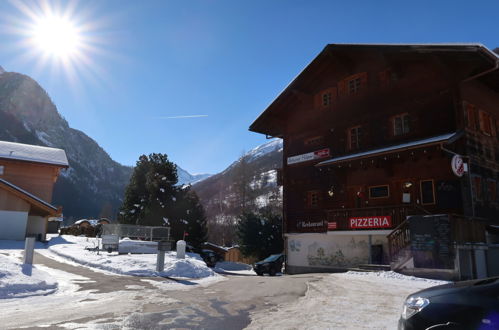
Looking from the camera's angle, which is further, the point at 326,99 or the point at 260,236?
the point at 260,236

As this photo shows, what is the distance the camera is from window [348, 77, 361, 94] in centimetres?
2380

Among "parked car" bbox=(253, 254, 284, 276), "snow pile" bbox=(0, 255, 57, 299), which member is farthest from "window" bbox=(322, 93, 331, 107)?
"snow pile" bbox=(0, 255, 57, 299)

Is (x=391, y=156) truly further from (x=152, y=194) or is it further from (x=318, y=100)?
(x=152, y=194)

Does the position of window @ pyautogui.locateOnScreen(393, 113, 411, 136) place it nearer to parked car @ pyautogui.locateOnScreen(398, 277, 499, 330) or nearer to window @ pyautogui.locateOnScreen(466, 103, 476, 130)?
window @ pyautogui.locateOnScreen(466, 103, 476, 130)

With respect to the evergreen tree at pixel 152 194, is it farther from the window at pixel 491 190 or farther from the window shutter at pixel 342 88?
the window at pixel 491 190

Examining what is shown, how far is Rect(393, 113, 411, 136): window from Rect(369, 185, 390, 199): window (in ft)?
10.00

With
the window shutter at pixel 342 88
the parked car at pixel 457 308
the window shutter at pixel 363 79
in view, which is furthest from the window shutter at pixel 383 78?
the parked car at pixel 457 308

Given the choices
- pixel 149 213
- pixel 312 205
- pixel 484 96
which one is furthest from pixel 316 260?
pixel 149 213

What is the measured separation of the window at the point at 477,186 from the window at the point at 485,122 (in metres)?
2.83

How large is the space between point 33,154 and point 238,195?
109ft

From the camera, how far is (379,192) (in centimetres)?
2128

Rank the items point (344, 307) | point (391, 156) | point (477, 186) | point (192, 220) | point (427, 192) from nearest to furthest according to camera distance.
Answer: point (344, 307) → point (477, 186) → point (427, 192) → point (391, 156) → point (192, 220)

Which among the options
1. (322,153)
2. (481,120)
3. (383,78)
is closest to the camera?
(481,120)

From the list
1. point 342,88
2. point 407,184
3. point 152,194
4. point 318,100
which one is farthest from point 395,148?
point 152,194
